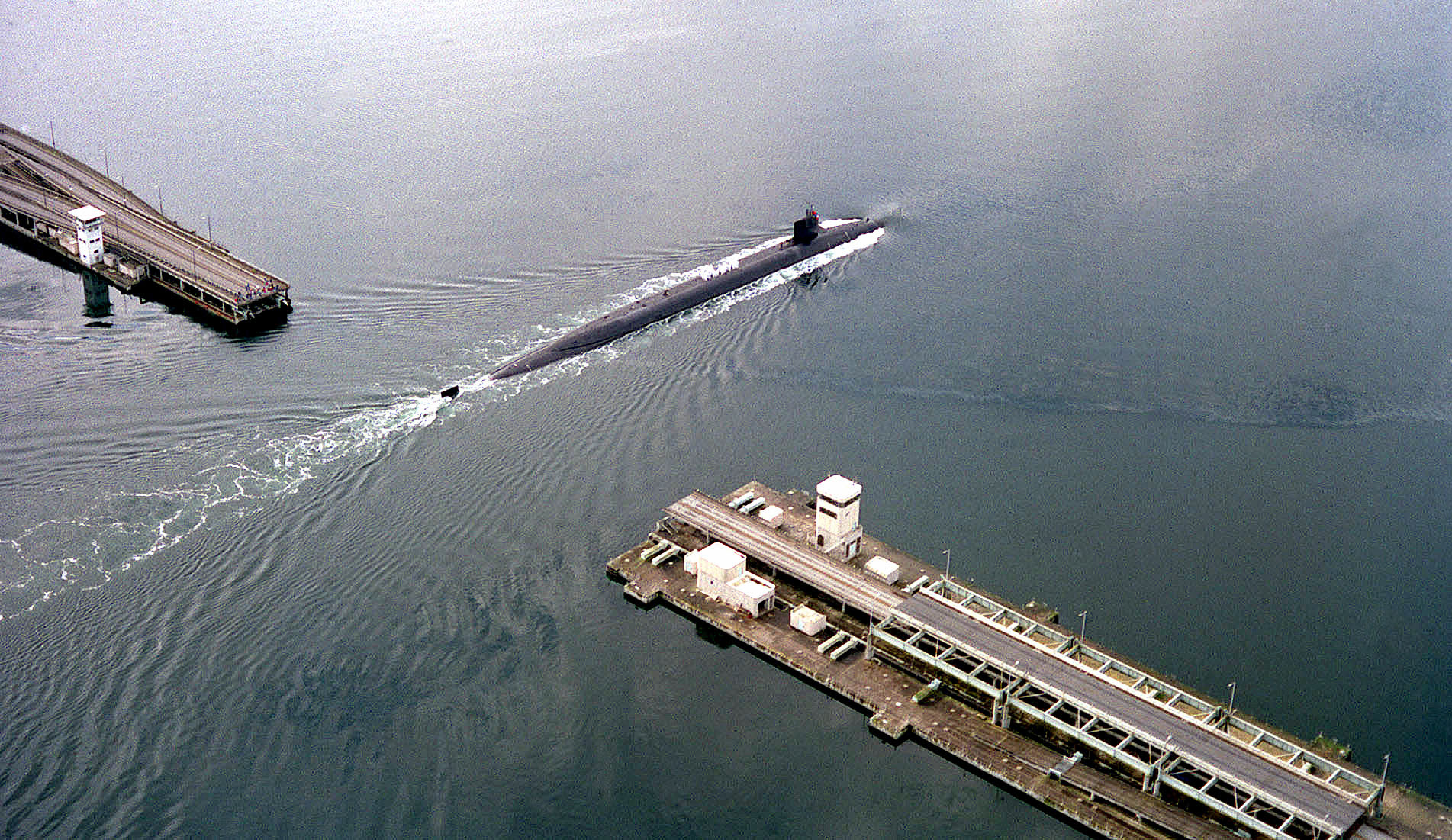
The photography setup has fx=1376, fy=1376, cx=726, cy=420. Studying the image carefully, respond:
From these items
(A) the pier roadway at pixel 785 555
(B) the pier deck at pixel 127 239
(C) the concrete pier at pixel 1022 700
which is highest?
(B) the pier deck at pixel 127 239

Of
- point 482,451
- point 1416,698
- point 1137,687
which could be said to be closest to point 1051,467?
point 1137,687

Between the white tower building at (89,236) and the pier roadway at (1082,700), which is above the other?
the white tower building at (89,236)

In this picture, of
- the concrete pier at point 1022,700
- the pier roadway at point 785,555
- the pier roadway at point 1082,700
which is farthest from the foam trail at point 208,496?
the pier roadway at point 1082,700

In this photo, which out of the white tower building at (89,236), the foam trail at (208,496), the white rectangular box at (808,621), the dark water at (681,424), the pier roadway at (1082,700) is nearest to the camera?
the pier roadway at (1082,700)

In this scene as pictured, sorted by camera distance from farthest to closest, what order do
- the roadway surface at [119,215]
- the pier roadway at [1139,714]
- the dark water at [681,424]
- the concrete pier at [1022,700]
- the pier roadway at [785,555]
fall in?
the roadway surface at [119,215] → the pier roadway at [785,555] → the dark water at [681,424] → the concrete pier at [1022,700] → the pier roadway at [1139,714]

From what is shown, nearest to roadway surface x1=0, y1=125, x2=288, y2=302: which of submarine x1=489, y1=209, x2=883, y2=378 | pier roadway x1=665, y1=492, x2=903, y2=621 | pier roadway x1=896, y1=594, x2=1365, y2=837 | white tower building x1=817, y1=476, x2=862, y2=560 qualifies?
submarine x1=489, y1=209, x2=883, y2=378

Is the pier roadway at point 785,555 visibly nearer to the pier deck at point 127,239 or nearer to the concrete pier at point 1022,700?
the concrete pier at point 1022,700

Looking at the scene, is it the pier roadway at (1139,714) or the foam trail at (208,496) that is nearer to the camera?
the pier roadway at (1139,714)

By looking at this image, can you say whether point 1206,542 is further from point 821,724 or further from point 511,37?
point 511,37
